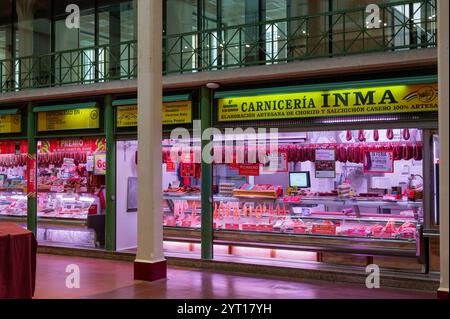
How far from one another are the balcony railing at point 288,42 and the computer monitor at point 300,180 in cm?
216

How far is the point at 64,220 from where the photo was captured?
40.6 feet

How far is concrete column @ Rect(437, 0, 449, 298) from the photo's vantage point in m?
6.32

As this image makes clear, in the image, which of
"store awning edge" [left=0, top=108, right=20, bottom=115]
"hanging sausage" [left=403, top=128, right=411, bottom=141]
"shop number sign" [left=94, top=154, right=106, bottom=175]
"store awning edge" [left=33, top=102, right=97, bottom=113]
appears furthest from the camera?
"store awning edge" [left=0, top=108, right=20, bottom=115]

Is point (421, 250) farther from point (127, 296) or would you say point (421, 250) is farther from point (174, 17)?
point (174, 17)

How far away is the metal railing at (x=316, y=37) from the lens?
30.8ft

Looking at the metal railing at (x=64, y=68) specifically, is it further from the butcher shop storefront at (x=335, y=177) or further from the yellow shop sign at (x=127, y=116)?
the butcher shop storefront at (x=335, y=177)

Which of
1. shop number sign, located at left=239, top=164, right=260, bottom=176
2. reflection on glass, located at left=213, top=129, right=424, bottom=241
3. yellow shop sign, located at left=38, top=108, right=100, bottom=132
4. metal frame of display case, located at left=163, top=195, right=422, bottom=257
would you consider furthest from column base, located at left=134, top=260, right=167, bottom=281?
yellow shop sign, located at left=38, top=108, right=100, bottom=132

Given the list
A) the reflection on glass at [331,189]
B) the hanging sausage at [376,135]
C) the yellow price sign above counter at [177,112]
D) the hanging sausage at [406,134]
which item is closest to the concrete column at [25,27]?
the yellow price sign above counter at [177,112]

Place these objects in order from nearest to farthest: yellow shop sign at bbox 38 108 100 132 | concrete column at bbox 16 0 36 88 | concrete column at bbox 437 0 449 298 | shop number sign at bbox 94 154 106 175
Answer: concrete column at bbox 437 0 449 298
yellow shop sign at bbox 38 108 100 132
shop number sign at bbox 94 154 106 175
concrete column at bbox 16 0 36 88

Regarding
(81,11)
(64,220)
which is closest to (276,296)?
(64,220)

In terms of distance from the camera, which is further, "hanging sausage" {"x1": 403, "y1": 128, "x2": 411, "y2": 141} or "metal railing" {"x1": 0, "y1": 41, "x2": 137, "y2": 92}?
"metal railing" {"x1": 0, "y1": 41, "x2": 137, "y2": 92}

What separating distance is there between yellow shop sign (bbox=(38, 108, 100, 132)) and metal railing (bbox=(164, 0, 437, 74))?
1982mm

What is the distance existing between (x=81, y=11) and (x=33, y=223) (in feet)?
17.8

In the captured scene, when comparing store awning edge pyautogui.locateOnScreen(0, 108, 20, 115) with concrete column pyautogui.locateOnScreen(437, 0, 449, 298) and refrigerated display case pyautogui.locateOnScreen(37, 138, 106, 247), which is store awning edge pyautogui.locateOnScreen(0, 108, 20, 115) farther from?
concrete column pyautogui.locateOnScreen(437, 0, 449, 298)
